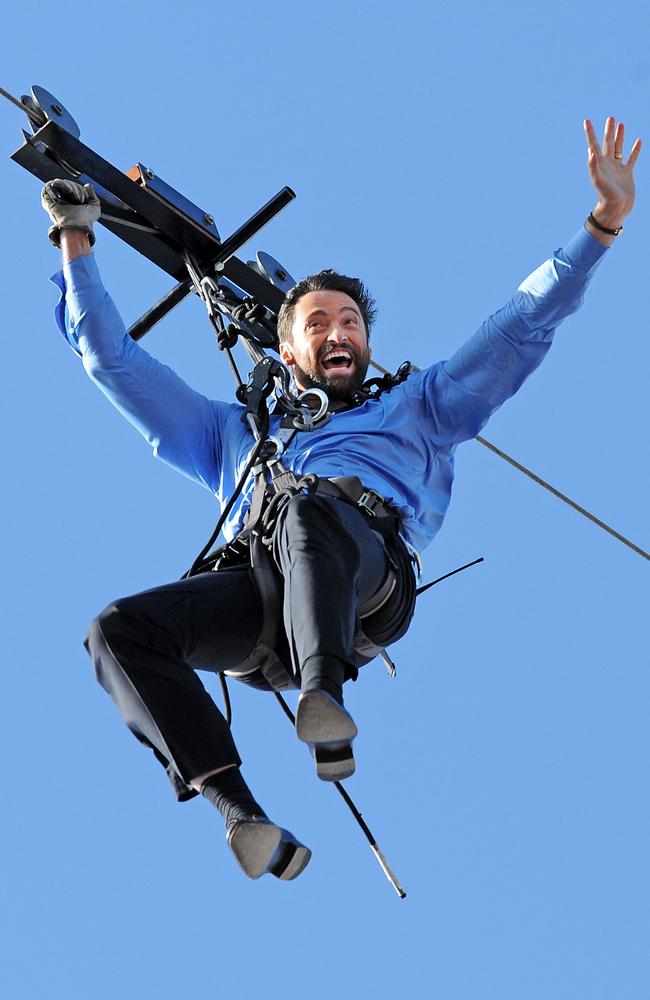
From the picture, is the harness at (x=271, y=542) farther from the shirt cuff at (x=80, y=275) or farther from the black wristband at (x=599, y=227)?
the black wristband at (x=599, y=227)

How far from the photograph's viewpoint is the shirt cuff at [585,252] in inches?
228

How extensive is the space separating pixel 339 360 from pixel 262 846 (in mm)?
2104

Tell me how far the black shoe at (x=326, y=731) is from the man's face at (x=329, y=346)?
1.76 metres

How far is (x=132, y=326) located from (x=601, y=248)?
226cm

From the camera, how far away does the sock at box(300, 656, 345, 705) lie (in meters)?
4.73

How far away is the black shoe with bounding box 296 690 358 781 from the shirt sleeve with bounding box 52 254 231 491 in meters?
1.76

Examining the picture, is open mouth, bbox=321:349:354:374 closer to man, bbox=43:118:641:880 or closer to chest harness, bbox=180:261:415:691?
man, bbox=43:118:641:880

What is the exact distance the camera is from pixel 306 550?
5059 mm

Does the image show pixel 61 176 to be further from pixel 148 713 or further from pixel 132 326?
pixel 148 713

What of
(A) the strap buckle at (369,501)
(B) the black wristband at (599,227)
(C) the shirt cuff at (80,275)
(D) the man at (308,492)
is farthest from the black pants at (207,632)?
(B) the black wristband at (599,227)

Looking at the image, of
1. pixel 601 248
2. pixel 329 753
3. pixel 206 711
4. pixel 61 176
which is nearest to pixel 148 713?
pixel 206 711

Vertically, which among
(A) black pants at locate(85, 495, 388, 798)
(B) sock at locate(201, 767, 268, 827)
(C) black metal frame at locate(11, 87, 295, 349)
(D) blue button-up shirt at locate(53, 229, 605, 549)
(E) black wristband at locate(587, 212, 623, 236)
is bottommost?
(B) sock at locate(201, 767, 268, 827)

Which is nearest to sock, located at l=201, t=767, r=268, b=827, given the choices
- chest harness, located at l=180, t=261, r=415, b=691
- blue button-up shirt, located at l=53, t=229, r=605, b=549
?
chest harness, located at l=180, t=261, r=415, b=691

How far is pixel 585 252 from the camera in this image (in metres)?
5.80
